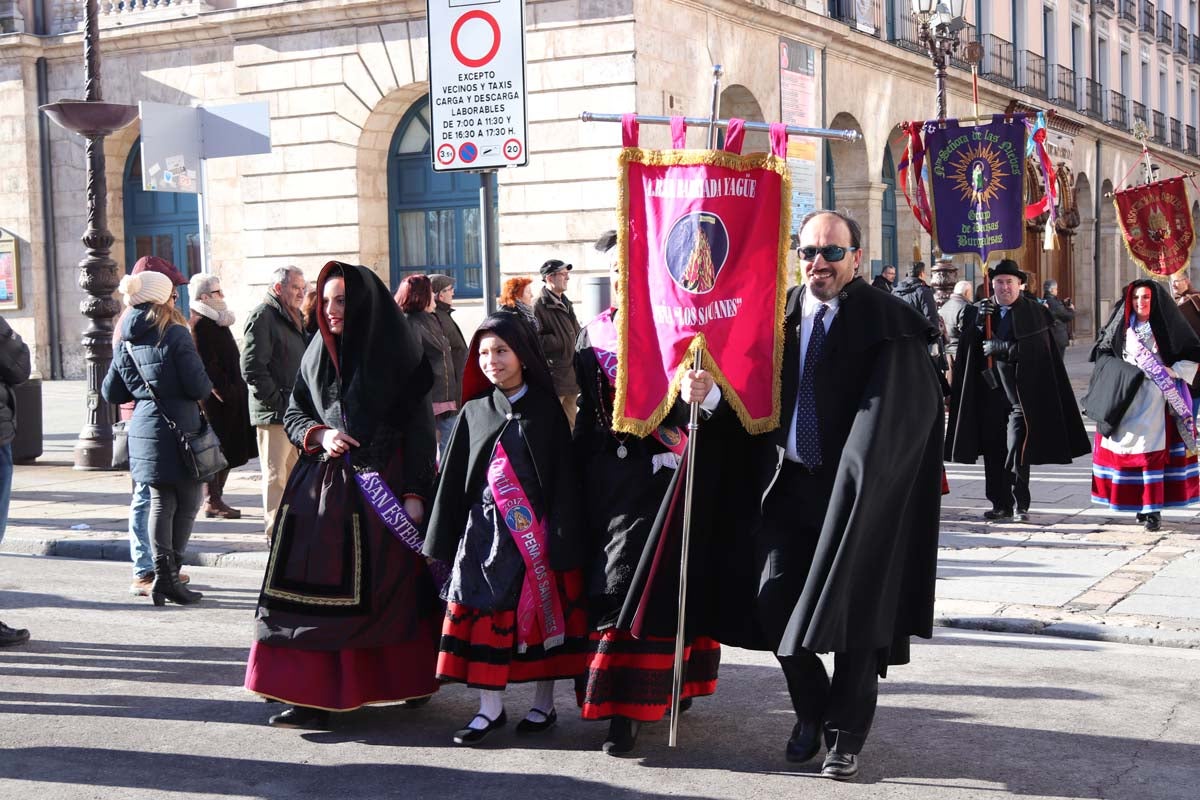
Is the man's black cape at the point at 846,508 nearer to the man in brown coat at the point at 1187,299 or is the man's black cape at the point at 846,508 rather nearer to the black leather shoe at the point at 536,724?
the black leather shoe at the point at 536,724

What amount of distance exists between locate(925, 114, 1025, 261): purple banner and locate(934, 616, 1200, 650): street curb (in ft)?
20.0

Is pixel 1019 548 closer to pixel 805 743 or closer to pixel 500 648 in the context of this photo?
pixel 805 743

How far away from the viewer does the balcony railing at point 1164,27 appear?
47062 millimetres

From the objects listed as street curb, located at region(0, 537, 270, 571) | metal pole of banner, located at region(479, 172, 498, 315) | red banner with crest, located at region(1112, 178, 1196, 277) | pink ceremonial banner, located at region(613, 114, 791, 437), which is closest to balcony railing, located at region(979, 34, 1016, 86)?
red banner with crest, located at region(1112, 178, 1196, 277)

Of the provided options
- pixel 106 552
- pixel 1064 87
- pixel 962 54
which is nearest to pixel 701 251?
pixel 106 552

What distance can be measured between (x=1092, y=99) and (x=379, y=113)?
84.0 feet

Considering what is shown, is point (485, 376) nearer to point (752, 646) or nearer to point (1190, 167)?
point (752, 646)

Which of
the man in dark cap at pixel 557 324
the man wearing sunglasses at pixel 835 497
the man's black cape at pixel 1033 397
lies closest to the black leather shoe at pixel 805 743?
the man wearing sunglasses at pixel 835 497

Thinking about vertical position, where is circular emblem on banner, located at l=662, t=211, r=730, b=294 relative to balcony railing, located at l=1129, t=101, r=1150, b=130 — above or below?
below

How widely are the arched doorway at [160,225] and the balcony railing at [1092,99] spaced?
25.1 m

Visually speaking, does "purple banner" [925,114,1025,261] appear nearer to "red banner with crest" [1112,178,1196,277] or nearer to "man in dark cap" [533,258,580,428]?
"red banner with crest" [1112,178,1196,277]

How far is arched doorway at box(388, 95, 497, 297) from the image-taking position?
822 inches

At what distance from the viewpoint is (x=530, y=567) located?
202 inches

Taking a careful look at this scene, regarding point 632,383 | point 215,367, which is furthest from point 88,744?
point 215,367
